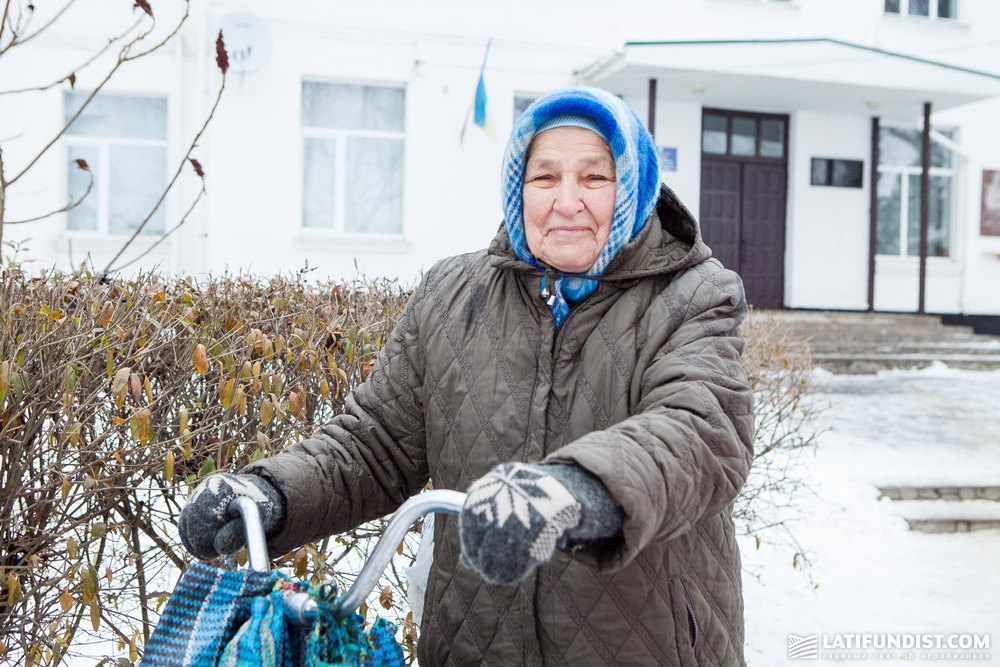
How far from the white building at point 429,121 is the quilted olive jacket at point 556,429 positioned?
9151 millimetres

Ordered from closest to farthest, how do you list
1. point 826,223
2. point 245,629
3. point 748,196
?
point 245,629
point 748,196
point 826,223

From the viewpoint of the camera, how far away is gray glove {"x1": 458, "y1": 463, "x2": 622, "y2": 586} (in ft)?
3.30

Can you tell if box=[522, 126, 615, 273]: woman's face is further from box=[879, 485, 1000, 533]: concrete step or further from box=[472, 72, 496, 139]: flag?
box=[472, 72, 496, 139]: flag

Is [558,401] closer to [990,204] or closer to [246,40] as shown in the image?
[246,40]

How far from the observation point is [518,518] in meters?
1.01

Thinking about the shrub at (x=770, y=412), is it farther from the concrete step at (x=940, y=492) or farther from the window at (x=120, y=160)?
the window at (x=120, y=160)

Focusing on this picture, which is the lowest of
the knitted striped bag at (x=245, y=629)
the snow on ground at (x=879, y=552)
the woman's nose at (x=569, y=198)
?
the snow on ground at (x=879, y=552)

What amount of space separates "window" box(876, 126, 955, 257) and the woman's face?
1330 centimetres

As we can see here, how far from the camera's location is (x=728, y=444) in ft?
4.40

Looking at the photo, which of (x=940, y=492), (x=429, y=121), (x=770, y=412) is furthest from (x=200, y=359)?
(x=429, y=121)

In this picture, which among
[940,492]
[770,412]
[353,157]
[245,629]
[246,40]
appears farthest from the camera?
[353,157]

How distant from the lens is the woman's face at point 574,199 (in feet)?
5.41

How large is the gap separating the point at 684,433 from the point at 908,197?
1421cm

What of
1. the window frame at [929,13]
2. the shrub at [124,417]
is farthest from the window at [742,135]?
the shrub at [124,417]
